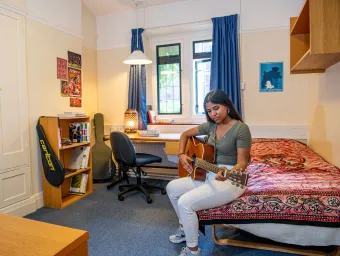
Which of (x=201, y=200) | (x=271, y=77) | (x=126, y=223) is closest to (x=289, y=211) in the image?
(x=201, y=200)

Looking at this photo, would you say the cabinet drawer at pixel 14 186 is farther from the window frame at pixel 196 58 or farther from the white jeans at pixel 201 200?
the window frame at pixel 196 58

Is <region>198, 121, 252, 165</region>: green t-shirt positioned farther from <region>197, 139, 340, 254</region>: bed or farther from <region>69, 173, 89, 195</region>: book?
<region>69, 173, 89, 195</region>: book

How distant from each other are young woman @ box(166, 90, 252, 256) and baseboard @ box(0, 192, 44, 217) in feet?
5.48

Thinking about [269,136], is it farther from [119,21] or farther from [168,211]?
[119,21]

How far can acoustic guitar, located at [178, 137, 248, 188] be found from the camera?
Result: 1.62m

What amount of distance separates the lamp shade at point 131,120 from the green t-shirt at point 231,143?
213cm

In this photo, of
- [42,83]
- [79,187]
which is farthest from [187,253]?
[42,83]

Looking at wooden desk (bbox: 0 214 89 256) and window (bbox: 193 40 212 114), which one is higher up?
window (bbox: 193 40 212 114)

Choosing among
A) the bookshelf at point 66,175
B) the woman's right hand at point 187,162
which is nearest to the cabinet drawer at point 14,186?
the bookshelf at point 66,175

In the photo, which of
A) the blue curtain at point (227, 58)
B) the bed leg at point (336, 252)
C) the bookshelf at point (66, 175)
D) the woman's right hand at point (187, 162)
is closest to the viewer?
the bed leg at point (336, 252)

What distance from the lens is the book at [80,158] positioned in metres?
3.28

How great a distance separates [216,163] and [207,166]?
5.6 inches

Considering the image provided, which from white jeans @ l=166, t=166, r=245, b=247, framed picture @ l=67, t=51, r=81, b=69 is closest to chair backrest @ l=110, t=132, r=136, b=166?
framed picture @ l=67, t=51, r=81, b=69

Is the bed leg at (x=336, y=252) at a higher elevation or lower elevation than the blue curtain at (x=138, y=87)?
lower
